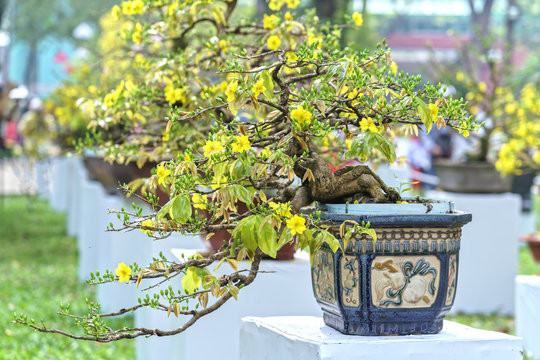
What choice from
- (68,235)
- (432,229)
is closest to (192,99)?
(432,229)

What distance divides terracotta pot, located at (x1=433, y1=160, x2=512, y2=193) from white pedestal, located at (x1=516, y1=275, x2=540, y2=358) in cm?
230

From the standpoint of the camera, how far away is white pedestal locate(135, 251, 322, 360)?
127 inches

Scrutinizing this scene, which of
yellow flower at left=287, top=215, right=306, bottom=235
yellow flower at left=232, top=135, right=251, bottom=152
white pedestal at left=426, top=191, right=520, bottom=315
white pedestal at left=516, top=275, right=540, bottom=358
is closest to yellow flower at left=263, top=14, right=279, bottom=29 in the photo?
yellow flower at left=232, top=135, right=251, bottom=152

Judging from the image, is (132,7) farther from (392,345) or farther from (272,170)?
(392,345)

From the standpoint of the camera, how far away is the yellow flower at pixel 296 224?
2.09m

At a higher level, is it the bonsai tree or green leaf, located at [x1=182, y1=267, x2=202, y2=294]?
the bonsai tree

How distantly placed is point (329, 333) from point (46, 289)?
17.8 ft

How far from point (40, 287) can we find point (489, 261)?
3.73 m

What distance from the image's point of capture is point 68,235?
11258 mm

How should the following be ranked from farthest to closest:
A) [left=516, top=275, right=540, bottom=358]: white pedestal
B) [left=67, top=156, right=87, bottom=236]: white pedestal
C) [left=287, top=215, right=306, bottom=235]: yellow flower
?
[left=67, top=156, right=87, bottom=236]: white pedestal
[left=516, top=275, right=540, bottom=358]: white pedestal
[left=287, top=215, right=306, bottom=235]: yellow flower

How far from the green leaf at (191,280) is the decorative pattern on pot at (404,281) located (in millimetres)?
463

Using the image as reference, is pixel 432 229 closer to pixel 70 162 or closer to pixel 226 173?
pixel 226 173

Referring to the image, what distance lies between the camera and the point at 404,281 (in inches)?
88.0

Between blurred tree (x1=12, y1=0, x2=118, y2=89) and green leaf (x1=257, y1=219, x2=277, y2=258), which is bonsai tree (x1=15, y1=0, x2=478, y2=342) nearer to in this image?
green leaf (x1=257, y1=219, x2=277, y2=258)
